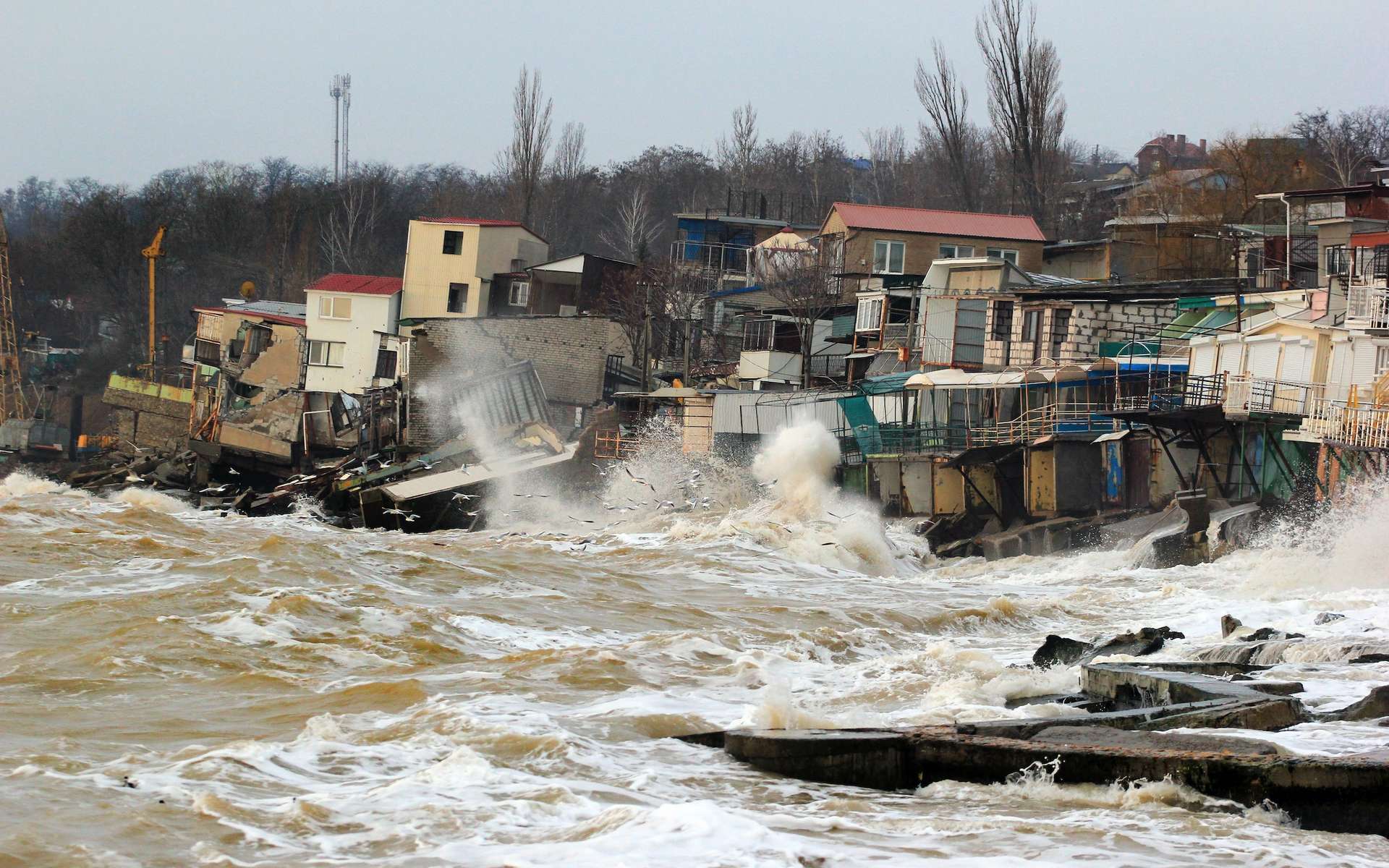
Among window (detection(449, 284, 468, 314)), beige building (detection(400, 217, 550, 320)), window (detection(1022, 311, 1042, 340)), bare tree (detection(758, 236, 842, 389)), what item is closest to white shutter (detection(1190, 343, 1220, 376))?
window (detection(1022, 311, 1042, 340))

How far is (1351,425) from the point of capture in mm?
25859

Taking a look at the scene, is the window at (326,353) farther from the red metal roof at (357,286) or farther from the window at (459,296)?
the window at (459,296)

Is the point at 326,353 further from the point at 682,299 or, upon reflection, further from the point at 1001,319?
the point at 1001,319

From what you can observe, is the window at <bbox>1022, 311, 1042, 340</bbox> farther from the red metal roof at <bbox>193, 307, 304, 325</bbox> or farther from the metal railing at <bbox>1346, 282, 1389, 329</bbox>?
the red metal roof at <bbox>193, 307, 304, 325</bbox>

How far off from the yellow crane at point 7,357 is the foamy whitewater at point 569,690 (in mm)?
Answer: 38358

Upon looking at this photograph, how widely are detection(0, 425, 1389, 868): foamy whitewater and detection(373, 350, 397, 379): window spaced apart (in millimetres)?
26669

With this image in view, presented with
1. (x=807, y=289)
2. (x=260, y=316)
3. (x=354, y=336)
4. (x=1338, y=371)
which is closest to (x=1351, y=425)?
(x=1338, y=371)

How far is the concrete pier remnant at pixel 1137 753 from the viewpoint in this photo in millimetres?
8727

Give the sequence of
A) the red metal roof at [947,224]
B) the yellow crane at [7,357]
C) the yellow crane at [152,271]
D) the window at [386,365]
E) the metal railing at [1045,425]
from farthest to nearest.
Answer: the yellow crane at [152,271], the yellow crane at [7,357], the window at [386,365], the red metal roof at [947,224], the metal railing at [1045,425]

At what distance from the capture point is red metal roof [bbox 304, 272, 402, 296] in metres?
58.1

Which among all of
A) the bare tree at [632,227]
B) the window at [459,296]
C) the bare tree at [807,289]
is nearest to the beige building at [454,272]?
the window at [459,296]

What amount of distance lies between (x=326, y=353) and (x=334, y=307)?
6.25ft

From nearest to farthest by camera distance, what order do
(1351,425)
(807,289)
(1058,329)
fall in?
(1351,425), (1058,329), (807,289)

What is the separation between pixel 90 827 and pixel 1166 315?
121 feet
